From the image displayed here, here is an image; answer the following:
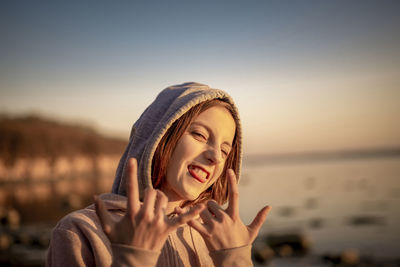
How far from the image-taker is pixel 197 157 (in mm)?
2275

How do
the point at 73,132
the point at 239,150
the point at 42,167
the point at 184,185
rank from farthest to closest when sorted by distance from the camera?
the point at 73,132 → the point at 42,167 → the point at 239,150 → the point at 184,185

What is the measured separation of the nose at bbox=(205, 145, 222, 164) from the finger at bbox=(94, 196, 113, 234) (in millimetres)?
869

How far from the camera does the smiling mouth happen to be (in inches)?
89.1

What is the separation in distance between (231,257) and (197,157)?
26.6 inches

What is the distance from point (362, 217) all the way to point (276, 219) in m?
3.37

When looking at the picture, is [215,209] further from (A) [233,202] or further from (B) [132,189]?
(B) [132,189]

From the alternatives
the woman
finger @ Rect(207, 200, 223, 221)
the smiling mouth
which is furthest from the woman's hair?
finger @ Rect(207, 200, 223, 221)

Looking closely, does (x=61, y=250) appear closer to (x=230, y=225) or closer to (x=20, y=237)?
(x=230, y=225)

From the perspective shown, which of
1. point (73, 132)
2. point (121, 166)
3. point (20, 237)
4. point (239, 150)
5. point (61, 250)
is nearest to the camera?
point (61, 250)

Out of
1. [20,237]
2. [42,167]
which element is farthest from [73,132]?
[20,237]

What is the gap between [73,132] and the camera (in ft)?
219

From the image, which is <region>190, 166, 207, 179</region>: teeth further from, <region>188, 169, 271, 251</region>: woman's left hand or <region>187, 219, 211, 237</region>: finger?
<region>187, 219, 211, 237</region>: finger

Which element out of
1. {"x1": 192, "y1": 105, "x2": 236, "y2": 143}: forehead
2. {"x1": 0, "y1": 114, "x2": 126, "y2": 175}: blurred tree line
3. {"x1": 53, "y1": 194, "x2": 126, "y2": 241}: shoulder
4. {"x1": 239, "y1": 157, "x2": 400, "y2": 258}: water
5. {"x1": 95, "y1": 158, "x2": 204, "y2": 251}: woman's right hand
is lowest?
{"x1": 0, "y1": 114, "x2": 126, "y2": 175}: blurred tree line

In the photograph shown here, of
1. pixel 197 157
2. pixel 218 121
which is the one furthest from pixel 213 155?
pixel 218 121
